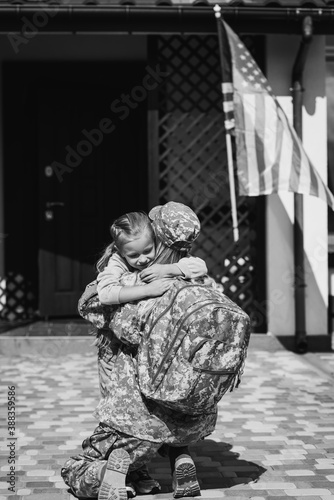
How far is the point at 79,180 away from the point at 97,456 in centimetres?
611

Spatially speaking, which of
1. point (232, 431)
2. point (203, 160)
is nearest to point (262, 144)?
point (203, 160)

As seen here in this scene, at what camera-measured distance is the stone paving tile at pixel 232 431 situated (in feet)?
13.0

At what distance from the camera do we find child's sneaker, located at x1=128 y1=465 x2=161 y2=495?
376 cm

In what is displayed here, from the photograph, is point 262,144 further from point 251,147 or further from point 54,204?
point 54,204

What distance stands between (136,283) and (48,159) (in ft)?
19.9

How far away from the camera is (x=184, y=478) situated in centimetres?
355

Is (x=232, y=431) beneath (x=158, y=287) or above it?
beneath

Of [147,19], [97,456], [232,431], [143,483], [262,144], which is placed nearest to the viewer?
[97,456]

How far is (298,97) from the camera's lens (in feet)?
25.4

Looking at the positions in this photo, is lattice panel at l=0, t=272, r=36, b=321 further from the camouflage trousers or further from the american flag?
the camouflage trousers

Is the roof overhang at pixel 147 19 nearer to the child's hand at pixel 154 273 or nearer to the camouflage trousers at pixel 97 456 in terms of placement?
the child's hand at pixel 154 273

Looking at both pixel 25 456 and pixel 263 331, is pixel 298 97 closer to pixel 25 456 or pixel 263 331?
pixel 263 331

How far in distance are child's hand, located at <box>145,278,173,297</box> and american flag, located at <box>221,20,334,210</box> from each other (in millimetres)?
3727

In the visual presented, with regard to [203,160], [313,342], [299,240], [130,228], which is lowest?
[313,342]
